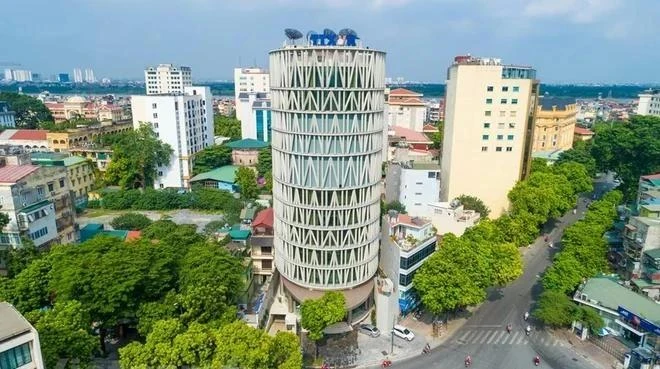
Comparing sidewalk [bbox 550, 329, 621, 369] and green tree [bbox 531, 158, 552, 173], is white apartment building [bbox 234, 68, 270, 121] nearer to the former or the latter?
green tree [bbox 531, 158, 552, 173]

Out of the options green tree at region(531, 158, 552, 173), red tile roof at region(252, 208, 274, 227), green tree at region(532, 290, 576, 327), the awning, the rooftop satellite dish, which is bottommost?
the awning

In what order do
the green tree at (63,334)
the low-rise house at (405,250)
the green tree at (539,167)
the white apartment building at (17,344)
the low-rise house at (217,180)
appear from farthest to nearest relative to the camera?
the low-rise house at (217,180) < the green tree at (539,167) < the low-rise house at (405,250) < the green tree at (63,334) < the white apartment building at (17,344)

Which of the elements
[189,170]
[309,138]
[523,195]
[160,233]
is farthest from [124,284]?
[189,170]

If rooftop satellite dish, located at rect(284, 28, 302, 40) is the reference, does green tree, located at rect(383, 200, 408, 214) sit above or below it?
below

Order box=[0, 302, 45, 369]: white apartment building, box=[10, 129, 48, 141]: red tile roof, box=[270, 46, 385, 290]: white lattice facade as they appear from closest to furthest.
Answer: box=[0, 302, 45, 369]: white apartment building → box=[270, 46, 385, 290]: white lattice facade → box=[10, 129, 48, 141]: red tile roof

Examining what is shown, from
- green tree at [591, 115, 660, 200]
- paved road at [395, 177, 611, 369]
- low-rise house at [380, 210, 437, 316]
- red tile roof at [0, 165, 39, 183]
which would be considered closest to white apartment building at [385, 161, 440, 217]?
low-rise house at [380, 210, 437, 316]


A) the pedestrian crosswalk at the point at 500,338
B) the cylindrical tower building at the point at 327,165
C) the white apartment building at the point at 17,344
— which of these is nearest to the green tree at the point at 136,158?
the cylindrical tower building at the point at 327,165

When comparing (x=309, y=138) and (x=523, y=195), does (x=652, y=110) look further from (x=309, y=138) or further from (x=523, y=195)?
(x=309, y=138)

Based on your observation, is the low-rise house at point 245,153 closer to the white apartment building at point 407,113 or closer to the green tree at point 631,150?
the white apartment building at point 407,113
